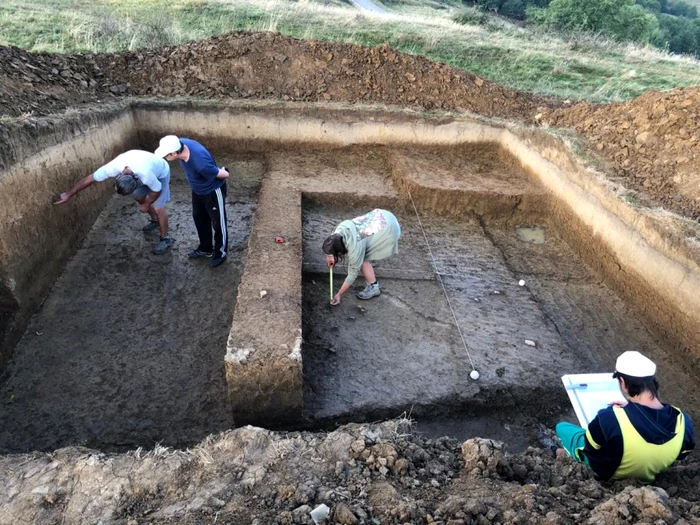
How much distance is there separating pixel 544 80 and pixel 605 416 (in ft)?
32.3

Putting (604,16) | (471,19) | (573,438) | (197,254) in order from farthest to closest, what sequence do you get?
(604,16)
(471,19)
(197,254)
(573,438)

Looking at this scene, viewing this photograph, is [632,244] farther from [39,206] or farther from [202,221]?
[39,206]

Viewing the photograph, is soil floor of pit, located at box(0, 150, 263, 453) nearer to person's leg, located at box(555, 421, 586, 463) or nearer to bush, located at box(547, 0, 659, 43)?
person's leg, located at box(555, 421, 586, 463)

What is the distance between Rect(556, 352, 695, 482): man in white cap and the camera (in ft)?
7.93

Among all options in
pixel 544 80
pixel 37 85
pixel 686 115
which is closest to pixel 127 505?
pixel 37 85

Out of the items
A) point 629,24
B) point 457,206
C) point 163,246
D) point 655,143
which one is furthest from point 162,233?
point 629,24

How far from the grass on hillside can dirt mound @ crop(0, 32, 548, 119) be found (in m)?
1.84

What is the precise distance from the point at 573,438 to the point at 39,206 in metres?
5.12

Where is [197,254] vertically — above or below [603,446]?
below

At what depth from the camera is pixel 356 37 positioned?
11570 mm

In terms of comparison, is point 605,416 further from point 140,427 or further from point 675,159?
point 675,159

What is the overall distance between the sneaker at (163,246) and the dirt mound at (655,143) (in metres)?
5.53

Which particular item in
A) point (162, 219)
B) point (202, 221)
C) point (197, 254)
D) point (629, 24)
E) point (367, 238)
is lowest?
point (629, 24)

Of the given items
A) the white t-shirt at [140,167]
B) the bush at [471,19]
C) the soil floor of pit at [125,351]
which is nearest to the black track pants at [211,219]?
the soil floor of pit at [125,351]
